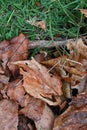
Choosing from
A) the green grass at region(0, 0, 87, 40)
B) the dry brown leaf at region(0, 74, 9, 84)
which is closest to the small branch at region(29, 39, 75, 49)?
the green grass at region(0, 0, 87, 40)

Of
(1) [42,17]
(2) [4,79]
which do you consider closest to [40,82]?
(2) [4,79]

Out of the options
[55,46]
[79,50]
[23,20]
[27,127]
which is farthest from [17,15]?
[27,127]

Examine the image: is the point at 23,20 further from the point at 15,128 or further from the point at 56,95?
the point at 15,128

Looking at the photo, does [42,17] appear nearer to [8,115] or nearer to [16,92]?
[16,92]

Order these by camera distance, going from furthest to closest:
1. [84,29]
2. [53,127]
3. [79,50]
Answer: [84,29], [79,50], [53,127]

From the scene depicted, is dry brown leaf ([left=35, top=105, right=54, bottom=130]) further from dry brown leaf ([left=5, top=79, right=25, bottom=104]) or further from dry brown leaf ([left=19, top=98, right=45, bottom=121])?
dry brown leaf ([left=5, top=79, right=25, bottom=104])
